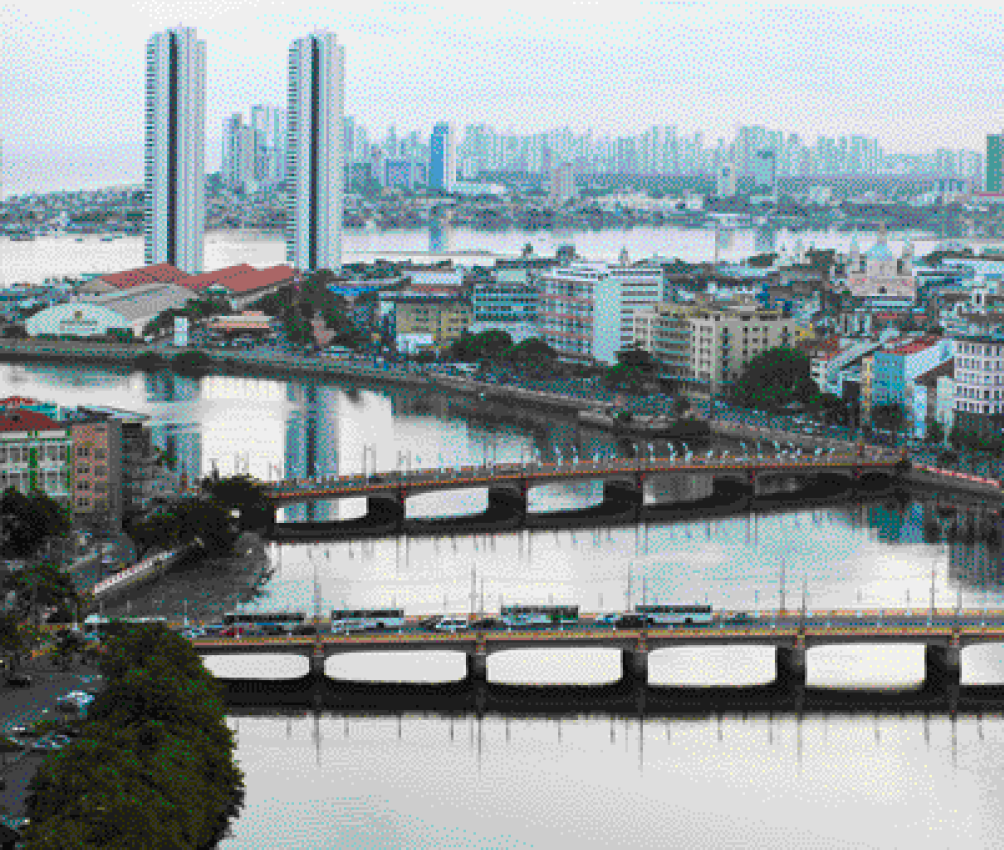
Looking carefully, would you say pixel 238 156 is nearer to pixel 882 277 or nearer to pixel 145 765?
pixel 882 277

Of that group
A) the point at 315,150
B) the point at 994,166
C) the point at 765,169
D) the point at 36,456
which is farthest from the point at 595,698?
the point at 765,169

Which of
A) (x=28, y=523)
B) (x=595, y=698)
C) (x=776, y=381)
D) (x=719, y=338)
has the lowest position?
(x=595, y=698)

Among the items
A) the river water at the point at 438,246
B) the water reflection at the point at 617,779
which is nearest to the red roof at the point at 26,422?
the water reflection at the point at 617,779

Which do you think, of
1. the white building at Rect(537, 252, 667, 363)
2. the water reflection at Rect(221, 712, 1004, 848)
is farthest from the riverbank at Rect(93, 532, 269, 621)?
the white building at Rect(537, 252, 667, 363)

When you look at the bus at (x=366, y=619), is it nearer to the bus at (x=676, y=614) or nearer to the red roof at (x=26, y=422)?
the bus at (x=676, y=614)

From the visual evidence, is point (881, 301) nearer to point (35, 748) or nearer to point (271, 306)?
point (271, 306)

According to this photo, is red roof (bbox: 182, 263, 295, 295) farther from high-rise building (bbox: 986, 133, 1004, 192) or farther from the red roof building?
high-rise building (bbox: 986, 133, 1004, 192)

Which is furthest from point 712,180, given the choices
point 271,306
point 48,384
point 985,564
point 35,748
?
point 35,748
